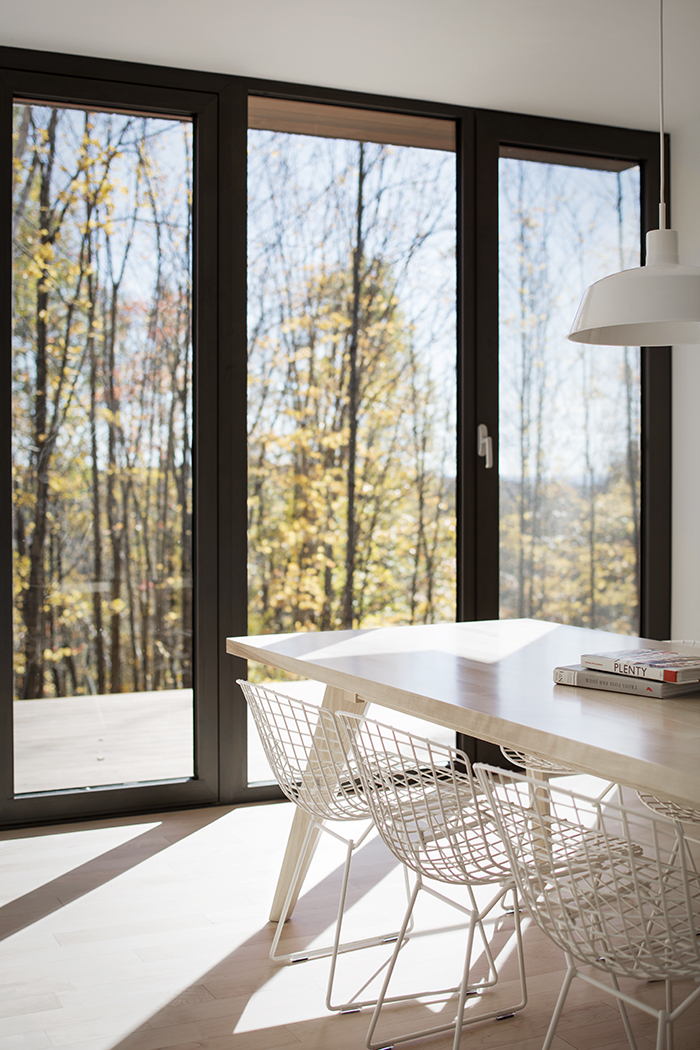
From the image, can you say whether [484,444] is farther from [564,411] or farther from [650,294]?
[650,294]

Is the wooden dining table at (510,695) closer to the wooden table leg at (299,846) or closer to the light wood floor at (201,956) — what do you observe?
the wooden table leg at (299,846)

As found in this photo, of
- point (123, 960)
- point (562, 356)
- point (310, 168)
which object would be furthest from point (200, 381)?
point (123, 960)

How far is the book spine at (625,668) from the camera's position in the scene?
203 centimetres

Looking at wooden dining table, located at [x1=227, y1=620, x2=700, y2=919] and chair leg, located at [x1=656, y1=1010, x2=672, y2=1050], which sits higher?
wooden dining table, located at [x1=227, y1=620, x2=700, y2=919]

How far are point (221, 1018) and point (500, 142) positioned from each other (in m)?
3.56

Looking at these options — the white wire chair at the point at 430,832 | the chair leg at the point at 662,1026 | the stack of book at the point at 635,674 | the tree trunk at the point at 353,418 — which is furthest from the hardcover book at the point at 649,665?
the tree trunk at the point at 353,418

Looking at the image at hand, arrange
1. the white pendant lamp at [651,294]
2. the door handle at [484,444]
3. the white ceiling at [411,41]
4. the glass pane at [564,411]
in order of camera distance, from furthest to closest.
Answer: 1. the glass pane at [564,411]
2. the door handle at [484,444]
3. the white ceiling at [411,41]
4. the white pendant lamp at [651,294]

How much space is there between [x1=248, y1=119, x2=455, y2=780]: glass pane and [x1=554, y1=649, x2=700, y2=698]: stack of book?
192 centimetres

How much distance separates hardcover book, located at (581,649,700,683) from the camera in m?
2.02

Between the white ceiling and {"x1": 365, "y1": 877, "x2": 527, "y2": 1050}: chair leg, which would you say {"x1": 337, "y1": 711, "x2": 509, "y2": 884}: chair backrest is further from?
the white ceiling

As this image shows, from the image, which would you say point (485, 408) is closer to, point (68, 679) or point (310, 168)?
point (310, 168)

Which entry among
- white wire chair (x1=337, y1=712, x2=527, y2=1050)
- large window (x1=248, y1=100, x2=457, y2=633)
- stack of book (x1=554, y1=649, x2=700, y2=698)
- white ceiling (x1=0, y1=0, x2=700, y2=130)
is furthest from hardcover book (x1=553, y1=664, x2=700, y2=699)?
white ceiling (x1=0, y1=0, x2=700, y2=130)

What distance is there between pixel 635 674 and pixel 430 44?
8.45 ft

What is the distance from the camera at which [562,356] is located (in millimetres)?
4379
